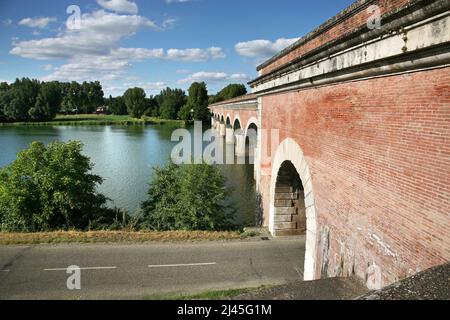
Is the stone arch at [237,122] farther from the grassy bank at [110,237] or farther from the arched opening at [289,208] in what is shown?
the grassy bank at [110,237]

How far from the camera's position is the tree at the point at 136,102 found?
98.2 meters

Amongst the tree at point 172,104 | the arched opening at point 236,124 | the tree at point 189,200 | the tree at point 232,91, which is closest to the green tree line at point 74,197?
the tree at point 189,200

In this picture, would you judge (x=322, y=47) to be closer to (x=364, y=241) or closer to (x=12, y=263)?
(x=364, y=241)

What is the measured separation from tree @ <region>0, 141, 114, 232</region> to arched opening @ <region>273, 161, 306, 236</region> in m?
7.54

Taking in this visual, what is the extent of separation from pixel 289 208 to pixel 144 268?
5342mm

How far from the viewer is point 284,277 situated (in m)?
9.22

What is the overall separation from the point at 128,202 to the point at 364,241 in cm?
1456

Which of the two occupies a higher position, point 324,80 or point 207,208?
point 324,80

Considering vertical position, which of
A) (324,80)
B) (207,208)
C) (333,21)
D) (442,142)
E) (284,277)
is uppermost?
(333,21)

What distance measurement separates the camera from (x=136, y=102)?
98562mm

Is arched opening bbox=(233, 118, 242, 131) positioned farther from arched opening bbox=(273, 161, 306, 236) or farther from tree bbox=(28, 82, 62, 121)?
tree bbox=(28, 82, 62, 121)

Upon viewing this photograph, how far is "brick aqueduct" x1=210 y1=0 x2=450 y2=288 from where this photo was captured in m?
4.02

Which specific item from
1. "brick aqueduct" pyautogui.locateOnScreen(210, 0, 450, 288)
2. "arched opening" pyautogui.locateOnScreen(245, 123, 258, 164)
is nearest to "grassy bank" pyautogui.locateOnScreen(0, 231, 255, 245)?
"brick aqueduct" pyautogui.locateOnScreen(210, 0, 450, 288)
